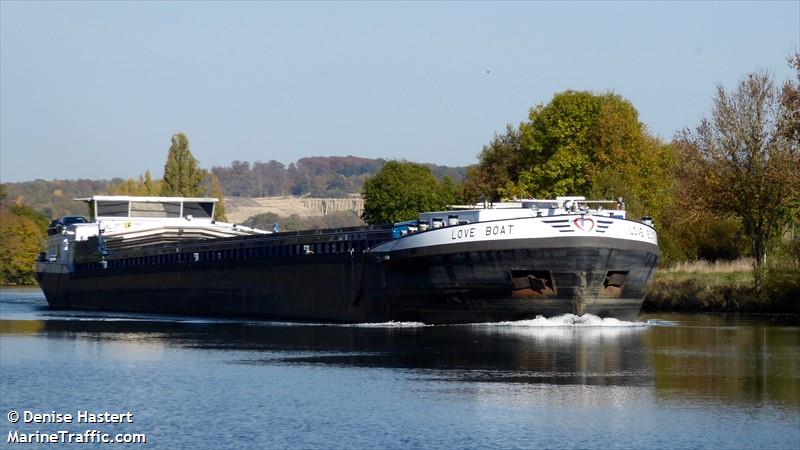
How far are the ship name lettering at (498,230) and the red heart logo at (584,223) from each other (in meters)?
2.06

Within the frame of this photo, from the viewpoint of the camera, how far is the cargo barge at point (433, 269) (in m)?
40.1

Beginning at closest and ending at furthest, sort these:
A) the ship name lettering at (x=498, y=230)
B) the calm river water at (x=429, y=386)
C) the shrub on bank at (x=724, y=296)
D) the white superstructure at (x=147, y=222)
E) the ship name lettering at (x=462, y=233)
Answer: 1. the calm river water at (x=429, y=386)
2. the ship name lettering at (x=498, y=230)
3. the ship name lettering at (x=462, y=233)
4. the shrub on bank at (x=724, y=296)
5. the white superstructure at (x=147, y=222)

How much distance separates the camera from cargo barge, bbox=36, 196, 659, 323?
4012 cm

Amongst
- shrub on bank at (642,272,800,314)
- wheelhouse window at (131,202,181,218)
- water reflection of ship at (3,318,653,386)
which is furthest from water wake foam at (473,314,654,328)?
wheelhouse window at (131,202,181,218)

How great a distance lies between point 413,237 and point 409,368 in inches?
491

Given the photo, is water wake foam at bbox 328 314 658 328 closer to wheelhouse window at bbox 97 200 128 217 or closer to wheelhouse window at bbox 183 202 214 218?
wheelhouse window at bbox 183 202 214 218

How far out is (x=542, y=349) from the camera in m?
33.7

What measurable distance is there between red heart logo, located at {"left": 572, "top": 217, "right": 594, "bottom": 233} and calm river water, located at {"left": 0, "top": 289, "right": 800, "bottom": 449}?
9.53 ft

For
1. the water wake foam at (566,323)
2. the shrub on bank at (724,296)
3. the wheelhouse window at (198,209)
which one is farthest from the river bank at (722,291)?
the wheelhouse window at (198,209)

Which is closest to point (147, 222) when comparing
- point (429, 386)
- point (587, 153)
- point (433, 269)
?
point (587, 153)

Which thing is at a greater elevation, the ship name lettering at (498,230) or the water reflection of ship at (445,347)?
the ship name lettering at (498,230)

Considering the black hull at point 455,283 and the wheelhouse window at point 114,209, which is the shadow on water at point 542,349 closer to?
the black hull at point 455,283

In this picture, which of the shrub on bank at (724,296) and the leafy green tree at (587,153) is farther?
the leafy green tree at (587,153)

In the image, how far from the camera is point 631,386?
2659 centimetres
